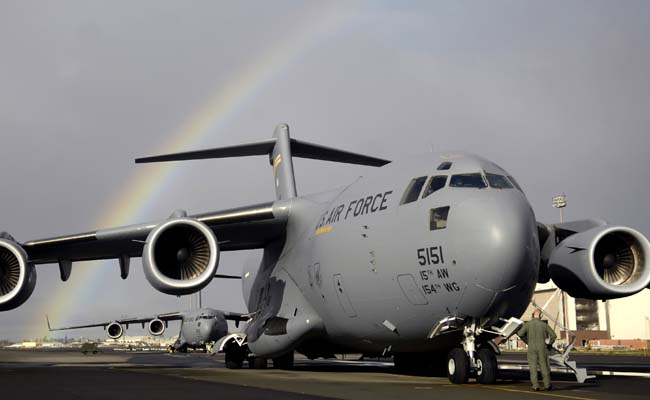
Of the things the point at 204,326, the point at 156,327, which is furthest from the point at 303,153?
the point at 156,327

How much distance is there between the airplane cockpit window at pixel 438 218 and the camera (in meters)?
12.0

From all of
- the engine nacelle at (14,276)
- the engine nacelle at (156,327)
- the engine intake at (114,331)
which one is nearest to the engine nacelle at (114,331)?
the engine intake at (114,331)

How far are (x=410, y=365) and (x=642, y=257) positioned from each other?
559 centimetres

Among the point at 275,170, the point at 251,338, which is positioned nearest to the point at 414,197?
the point at 251,338

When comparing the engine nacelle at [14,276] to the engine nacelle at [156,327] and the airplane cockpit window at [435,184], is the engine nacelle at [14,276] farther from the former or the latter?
the engine nacelle at [156,327]

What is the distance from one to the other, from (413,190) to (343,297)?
123 inches

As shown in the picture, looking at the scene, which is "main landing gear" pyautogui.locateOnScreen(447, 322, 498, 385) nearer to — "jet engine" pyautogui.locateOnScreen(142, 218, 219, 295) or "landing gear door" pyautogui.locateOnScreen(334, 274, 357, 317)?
"landing gear door" pyautogui.locateOnScreen(334, 274, 357, 317)

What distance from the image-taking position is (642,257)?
48.2 ft

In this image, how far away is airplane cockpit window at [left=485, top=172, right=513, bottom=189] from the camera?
12445 mm

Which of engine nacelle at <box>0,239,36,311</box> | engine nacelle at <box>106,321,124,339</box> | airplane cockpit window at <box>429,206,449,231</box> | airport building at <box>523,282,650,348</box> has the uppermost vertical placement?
airplane cockpit window at <box>429,206,449,231</box>

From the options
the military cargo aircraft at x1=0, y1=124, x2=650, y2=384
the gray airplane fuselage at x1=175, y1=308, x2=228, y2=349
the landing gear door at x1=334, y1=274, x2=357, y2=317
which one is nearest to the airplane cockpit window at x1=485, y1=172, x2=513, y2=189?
the military cargo aircraft at x1=0, y1=124, x2=650, y2=384

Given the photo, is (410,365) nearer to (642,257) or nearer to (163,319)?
(642,257)

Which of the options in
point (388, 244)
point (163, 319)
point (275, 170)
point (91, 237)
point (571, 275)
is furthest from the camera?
point (163, 319)

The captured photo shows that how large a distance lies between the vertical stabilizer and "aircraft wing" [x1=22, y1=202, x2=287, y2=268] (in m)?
2.30
